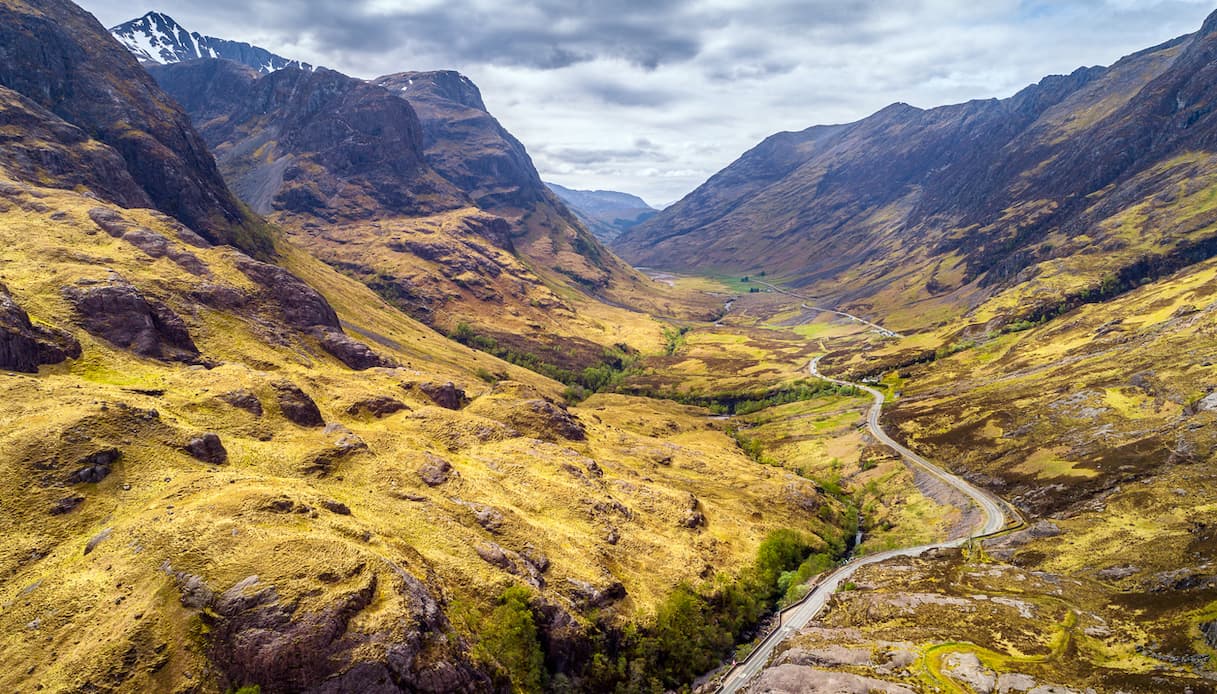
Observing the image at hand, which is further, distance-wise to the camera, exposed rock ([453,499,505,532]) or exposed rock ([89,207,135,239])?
exposed rock ([89,207,135,239])

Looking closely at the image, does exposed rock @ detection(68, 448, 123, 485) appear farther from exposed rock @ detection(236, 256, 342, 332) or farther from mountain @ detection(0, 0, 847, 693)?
exposed rock @ detection(236, 256, 342, 332)

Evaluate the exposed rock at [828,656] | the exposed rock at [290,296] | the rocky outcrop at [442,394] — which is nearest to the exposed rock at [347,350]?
the exposed rock at [290,296]

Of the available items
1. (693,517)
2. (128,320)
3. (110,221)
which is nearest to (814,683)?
(693,517)

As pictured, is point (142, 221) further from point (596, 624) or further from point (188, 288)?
point (596, 624)

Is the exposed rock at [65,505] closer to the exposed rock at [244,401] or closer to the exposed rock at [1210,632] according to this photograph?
the exposed rock at [244,401]

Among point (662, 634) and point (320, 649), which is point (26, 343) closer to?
point (320, 649)


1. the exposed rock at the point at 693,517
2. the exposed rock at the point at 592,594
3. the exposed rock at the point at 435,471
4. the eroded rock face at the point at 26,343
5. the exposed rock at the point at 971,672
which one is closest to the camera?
the exposed rock at the point at 971,672

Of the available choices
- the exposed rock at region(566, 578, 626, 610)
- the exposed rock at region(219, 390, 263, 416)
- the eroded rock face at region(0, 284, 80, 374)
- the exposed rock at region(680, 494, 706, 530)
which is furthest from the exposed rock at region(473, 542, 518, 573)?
→ the eroded rock face at region(0, 284, 80, 374)
